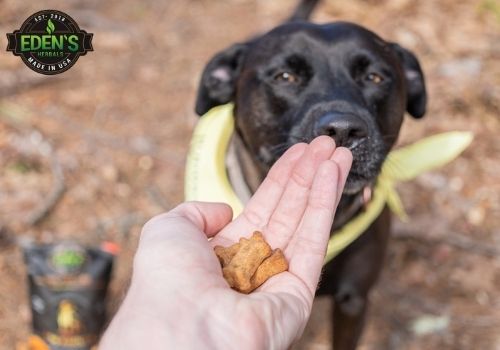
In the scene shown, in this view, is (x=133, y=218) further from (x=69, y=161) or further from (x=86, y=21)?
(x=86, y=21)

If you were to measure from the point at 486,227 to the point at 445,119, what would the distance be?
3.02ft

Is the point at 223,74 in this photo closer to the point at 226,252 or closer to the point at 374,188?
the point at 374,188

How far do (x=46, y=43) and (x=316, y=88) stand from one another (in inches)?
46.0

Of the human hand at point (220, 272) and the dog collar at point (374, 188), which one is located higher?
the human hand at point (220, 272)

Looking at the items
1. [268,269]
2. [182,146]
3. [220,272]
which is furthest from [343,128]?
[182,146]

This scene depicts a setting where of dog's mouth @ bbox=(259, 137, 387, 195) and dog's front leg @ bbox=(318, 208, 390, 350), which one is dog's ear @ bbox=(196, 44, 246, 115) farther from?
dog's front leg @ bbox=(318, 208, 390, 350)

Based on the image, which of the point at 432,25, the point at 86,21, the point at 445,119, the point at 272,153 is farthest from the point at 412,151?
the point at 86,21

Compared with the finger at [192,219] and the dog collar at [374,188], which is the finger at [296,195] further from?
the dog collar at [374,188]

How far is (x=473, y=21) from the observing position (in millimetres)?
5242

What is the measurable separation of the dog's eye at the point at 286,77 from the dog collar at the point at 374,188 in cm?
43

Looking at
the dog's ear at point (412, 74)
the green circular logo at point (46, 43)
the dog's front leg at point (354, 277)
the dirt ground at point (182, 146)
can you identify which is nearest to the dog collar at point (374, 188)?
the dog's front leg at point (354, 277)

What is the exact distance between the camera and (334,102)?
2.43 m

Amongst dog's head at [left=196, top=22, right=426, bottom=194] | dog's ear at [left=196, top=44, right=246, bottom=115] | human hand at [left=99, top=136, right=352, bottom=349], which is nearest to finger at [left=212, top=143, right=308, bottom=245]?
human hand at [left=99, top=136, right=352, bottom=349]

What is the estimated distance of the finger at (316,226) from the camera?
1.78 m
